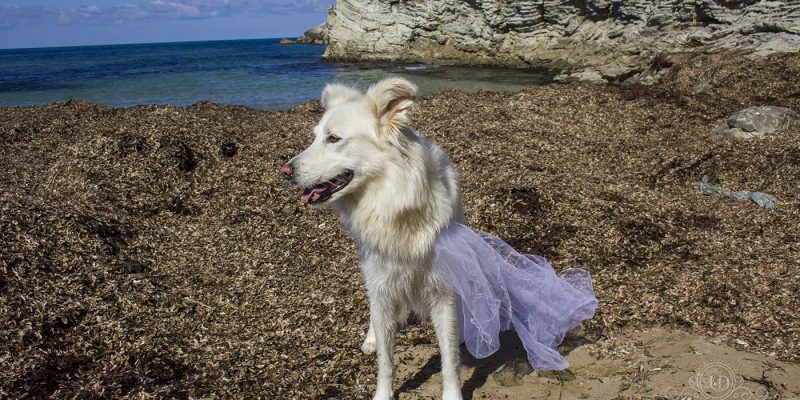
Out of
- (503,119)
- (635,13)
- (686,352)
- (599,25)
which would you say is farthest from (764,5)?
(686,352)

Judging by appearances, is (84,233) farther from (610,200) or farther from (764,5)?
(764,5)

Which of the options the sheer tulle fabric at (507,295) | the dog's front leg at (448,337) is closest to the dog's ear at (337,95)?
the sheer tulle fabric at (507,295)

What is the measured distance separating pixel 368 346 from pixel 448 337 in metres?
0.95

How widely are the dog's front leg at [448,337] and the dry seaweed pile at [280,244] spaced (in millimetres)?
679

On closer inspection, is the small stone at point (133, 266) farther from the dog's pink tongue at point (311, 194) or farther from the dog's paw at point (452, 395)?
the dog's paw at point (452, 395)

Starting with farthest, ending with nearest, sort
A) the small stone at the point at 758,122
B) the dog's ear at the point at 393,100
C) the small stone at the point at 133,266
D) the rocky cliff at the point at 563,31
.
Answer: the rocky cliff at the point at 563,31, the small stone at the point at 758,122, the small stone at the point at 133,266, the dog's ear at the point at 393,100

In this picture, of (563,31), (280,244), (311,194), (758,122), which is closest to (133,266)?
(280,244)

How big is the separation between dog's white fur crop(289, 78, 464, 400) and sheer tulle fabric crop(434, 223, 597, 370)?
0.36 ft

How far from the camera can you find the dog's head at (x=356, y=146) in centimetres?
299

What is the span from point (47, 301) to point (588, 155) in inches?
282

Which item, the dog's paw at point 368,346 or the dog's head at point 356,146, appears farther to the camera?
the dog's paw at point 368,346

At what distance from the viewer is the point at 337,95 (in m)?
3.52

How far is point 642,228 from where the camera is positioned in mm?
5445

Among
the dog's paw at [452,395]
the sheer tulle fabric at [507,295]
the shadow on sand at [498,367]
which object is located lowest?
the shadow on sand at [498,367]
